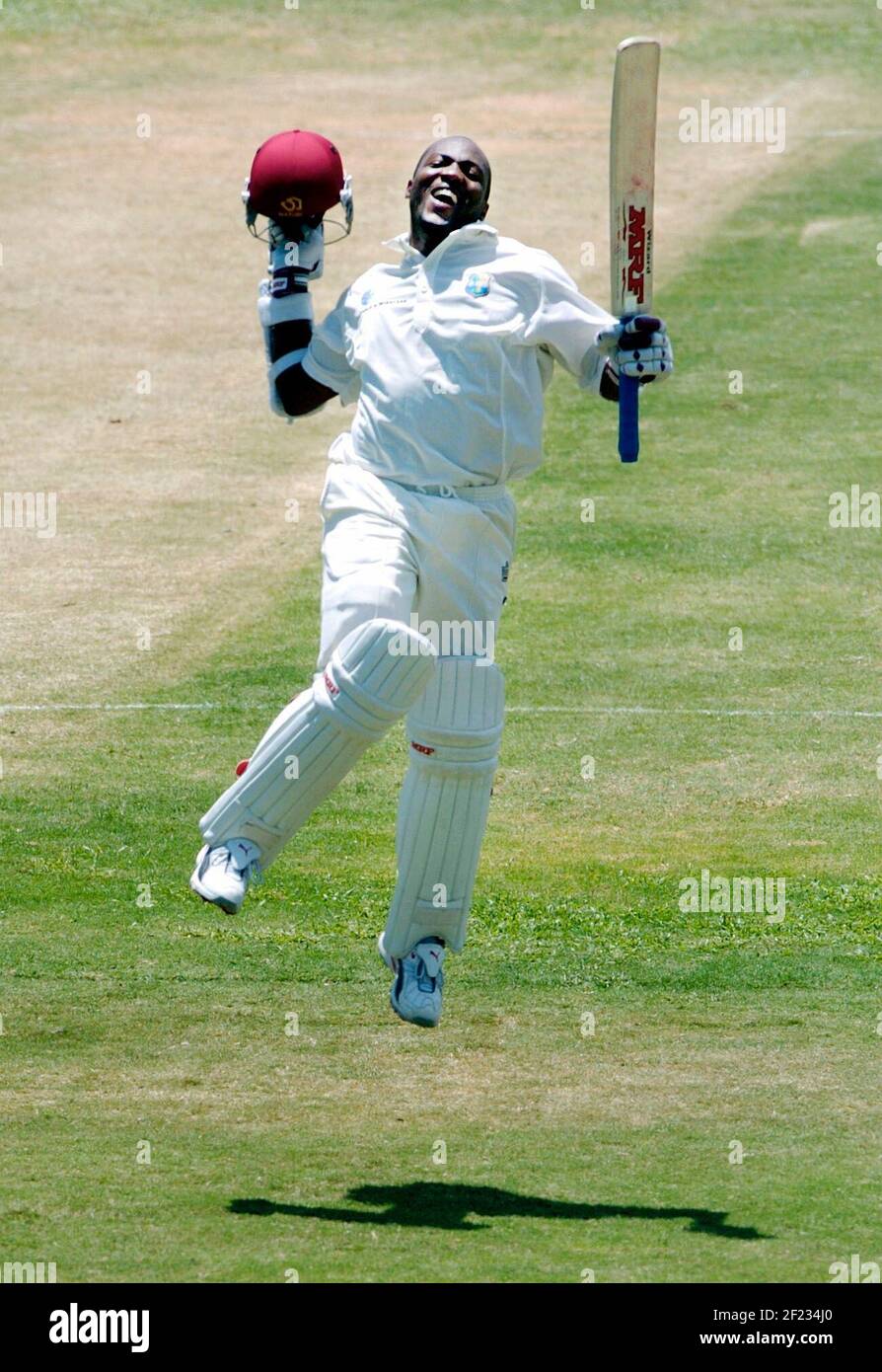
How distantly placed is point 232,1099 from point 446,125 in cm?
2004

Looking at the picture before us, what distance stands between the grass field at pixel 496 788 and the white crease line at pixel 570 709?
0.03m

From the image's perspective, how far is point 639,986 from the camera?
30.2ft

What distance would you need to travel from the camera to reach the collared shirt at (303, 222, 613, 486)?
26.3ft

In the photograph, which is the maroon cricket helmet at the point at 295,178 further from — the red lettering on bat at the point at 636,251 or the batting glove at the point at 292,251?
the red lettering on bat at the point at 636,251

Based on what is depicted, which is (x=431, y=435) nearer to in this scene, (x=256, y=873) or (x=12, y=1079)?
(x=256, y=873)

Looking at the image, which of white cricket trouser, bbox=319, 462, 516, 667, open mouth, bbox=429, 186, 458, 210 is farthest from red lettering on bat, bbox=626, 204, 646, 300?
white cricket trouser, bbox=319, 462, 516, 667

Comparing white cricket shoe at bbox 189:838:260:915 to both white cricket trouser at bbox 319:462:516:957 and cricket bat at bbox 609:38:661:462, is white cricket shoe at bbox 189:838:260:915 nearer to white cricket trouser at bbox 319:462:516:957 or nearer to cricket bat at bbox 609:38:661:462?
white cricket trouser at bbox 319:462:516:957

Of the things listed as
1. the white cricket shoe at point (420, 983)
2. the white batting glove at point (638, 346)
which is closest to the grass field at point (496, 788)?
the white cricket shoe at point (420, 983)

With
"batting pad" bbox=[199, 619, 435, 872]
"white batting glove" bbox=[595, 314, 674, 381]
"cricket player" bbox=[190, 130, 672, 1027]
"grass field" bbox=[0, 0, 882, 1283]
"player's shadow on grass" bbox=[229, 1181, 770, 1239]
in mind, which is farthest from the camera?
"white batting glove" bbox=[595, 314, 674, 381]

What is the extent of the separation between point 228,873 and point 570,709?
5437 mm

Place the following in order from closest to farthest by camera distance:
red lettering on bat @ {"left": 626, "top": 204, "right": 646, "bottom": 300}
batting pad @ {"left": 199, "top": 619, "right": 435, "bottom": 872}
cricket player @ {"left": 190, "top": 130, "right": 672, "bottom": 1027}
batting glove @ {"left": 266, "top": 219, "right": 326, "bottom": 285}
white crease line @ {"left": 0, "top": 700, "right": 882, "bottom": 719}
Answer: batting pad @ {"left": 199, "top": 619, "right": 435, "bottom": 872}
cricket player @ {"left": 190, "top": 130, "right": 672, "bottom": 1027}
red lettering on bat @ {"left": 626, "top": 204, "right": 646, "bottom": 300}
batting glove @ {"left": 266, "top": 219, "right": 326, "bottom": 285}
white crease line @ {"left": 0, "top": 700, "right": 882, "bottom": 719}

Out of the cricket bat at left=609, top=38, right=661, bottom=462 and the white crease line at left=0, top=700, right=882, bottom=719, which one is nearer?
the cricket bat at left=609, top=38, right=661, bottom=462

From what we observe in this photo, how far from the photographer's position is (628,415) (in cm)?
814

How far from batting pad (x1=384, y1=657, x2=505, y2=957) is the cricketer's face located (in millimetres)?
1624
